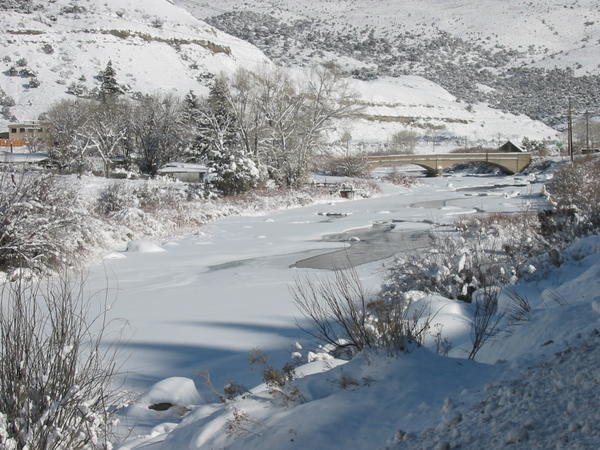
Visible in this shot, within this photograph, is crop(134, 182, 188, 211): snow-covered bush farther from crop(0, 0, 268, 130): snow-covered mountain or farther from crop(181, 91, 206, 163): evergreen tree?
crop(0, 0, 268, 130): snow-covered mountain

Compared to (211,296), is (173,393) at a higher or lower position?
higher

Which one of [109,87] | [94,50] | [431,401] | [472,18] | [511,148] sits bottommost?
[431,401]

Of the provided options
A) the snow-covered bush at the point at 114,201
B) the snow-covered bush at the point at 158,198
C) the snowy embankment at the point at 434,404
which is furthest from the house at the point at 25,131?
the snowy embankment at the point at 434,404

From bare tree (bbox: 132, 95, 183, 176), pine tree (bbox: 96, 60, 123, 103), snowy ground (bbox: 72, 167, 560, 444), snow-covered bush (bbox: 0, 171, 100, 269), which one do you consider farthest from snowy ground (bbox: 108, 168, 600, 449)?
pine tree (bbox: 96, 60, 123, 103)

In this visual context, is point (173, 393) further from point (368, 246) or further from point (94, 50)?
point (94, 50)

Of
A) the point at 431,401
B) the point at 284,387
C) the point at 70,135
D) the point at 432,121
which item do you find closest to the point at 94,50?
the point at 70,135

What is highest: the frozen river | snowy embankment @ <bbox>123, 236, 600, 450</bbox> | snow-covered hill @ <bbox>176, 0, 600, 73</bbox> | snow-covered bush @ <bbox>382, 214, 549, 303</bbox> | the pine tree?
snow-covered hill @ <bbox>176, 0, 600, 73</bbox>

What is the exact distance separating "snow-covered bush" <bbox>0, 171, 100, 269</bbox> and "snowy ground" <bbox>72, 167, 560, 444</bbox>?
0.91m

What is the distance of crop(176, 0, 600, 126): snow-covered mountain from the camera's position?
387 feet

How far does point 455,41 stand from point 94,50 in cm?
10873

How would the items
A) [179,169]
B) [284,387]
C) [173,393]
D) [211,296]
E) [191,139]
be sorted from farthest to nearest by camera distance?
[191,139] → [179,169] → [211,296] → [173,393] → [284,387]

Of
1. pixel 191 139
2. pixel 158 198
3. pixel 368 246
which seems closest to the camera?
pixel 368 246

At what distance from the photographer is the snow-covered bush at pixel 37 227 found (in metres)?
10.9

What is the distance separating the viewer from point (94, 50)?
6781 cm
